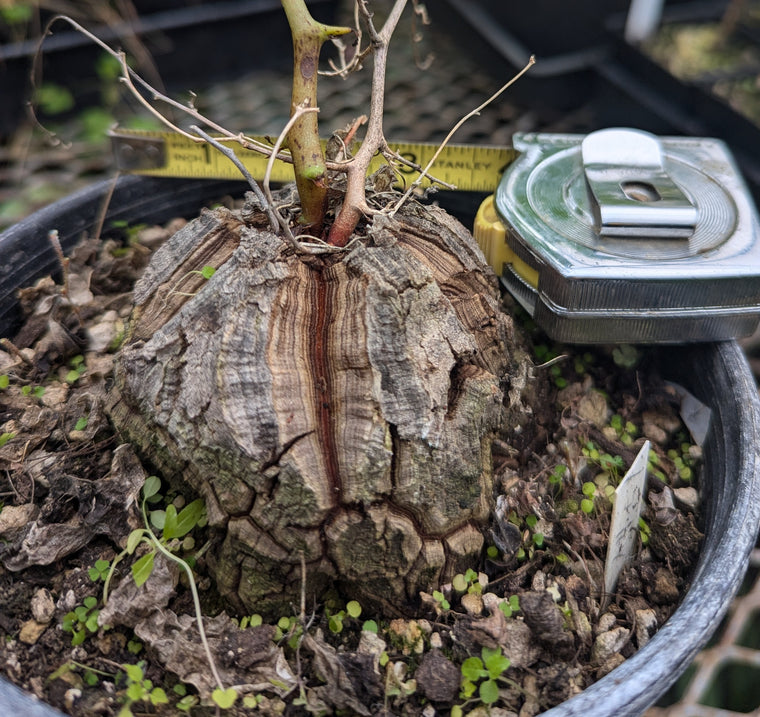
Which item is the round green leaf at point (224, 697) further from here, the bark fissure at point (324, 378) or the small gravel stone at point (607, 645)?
the small gravel stone at point (607, 645)

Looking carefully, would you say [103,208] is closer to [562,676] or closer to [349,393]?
[349,393]

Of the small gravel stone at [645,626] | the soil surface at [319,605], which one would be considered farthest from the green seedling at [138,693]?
the small gravel stone at [645,626]

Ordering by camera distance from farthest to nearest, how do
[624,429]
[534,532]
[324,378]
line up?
[624,429] → [534,532] → [324,378]

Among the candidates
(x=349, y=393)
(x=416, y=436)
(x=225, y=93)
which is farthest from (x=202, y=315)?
(x=225, y=93)

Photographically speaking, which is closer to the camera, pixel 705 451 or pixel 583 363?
pixel 705 451

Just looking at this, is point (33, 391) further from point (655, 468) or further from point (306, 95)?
point (655, 468)

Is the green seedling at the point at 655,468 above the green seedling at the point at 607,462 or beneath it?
beneath

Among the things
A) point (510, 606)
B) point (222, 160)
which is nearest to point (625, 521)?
point (510, 606)
